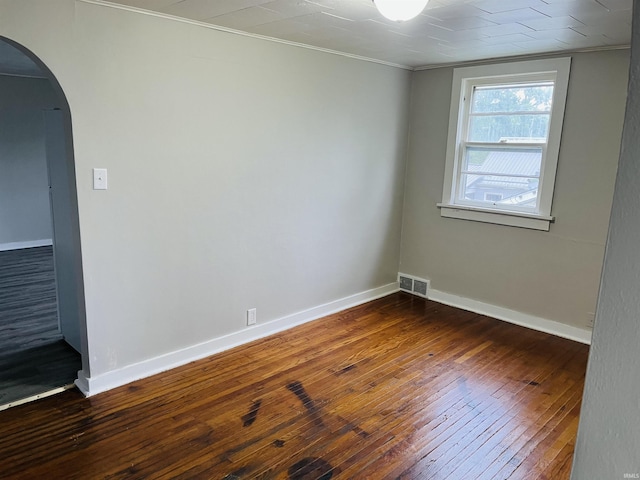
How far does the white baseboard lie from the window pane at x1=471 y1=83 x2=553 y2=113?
81.3 inches

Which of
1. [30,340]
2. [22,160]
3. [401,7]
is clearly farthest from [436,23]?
[22,160]

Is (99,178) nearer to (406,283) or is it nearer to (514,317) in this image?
(406,283)

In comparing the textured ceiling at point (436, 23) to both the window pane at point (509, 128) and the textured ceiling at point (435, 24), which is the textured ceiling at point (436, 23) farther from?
the window pane at point (509, 128)

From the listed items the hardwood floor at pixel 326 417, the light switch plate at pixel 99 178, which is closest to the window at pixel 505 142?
the hardwood floor at pixel 326 417

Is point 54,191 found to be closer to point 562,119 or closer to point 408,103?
point 408,103

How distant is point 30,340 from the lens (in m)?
3.46

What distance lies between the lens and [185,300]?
10.3ft

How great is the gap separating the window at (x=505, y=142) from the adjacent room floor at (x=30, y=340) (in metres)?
3.49

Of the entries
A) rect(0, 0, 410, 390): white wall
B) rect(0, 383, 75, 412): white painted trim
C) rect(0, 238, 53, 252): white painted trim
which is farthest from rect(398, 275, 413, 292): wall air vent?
rect(0, 238, 53, 252): white painted trim

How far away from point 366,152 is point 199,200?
5.77ft

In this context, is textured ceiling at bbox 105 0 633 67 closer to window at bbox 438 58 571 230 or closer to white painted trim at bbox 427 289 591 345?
window at bbox 438 58 571 230

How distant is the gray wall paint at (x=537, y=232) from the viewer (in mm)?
3426

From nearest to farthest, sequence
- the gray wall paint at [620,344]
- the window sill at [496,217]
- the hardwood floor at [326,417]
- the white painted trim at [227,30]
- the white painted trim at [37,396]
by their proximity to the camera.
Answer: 1. the gray wall paint at [620,344]
2. the hardwood floor at [326,417]
3. the white painted trim at [227,30]
4. the white painted trim at [37,396]
5. the window sill at [496,217]

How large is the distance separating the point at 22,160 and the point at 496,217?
626 centimetres
